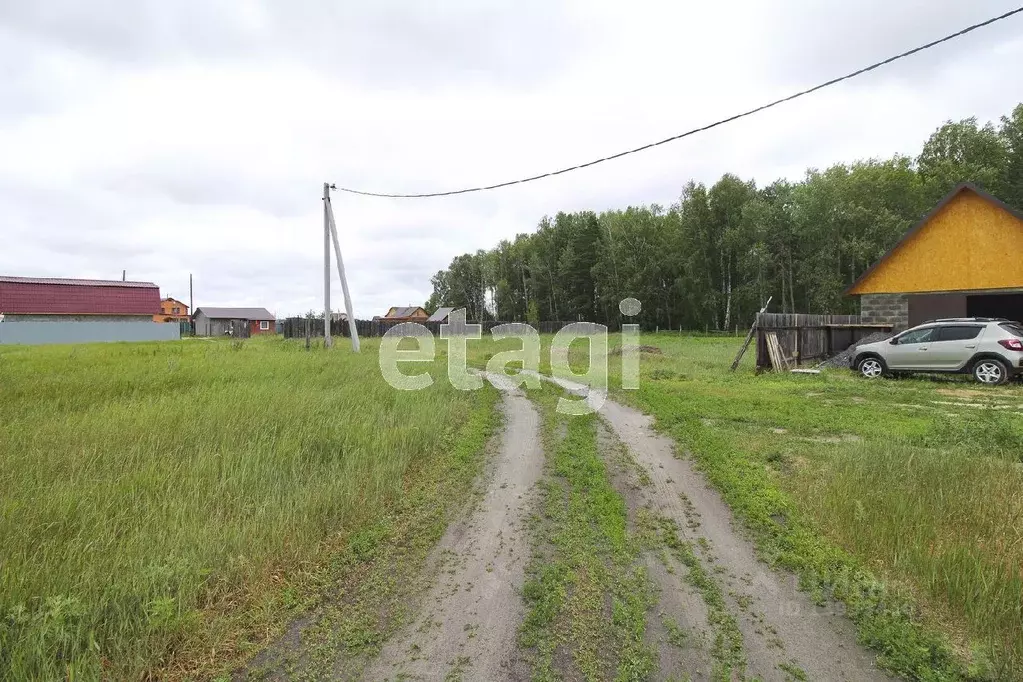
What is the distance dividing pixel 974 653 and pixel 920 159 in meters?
54.0

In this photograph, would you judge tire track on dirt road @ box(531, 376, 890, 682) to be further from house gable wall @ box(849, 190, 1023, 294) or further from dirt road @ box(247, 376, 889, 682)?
house gable wall @ box(849, 190, 1023, 294)

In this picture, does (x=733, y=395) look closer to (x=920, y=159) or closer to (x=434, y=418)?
(x=434, y=418)

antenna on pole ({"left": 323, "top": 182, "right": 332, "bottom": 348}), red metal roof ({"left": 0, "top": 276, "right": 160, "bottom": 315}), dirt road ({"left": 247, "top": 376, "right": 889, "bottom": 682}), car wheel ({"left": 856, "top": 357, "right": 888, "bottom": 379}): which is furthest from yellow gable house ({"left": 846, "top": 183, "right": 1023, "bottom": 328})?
red metal roof ({"left": 0, "top": 276, "right": 160, "bottom": 315})

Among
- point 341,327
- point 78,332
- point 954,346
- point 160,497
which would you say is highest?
point 341,327

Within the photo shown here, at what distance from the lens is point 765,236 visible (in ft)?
138

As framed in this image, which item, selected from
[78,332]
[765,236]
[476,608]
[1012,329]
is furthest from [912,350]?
[78,332]

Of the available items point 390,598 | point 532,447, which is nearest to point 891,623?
point 390,598

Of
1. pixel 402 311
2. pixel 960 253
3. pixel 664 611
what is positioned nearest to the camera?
pixel 664 611

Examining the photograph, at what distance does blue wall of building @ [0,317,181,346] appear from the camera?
34125 millimetres

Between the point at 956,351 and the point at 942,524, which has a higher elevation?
the point at 956,351

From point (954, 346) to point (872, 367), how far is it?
1.87 metres

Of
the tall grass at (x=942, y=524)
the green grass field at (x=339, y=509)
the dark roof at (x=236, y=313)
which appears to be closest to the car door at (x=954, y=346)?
the green grass field at (x=339, y=509)

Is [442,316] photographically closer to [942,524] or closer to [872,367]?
[872,367]

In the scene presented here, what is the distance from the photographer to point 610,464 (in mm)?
6523
